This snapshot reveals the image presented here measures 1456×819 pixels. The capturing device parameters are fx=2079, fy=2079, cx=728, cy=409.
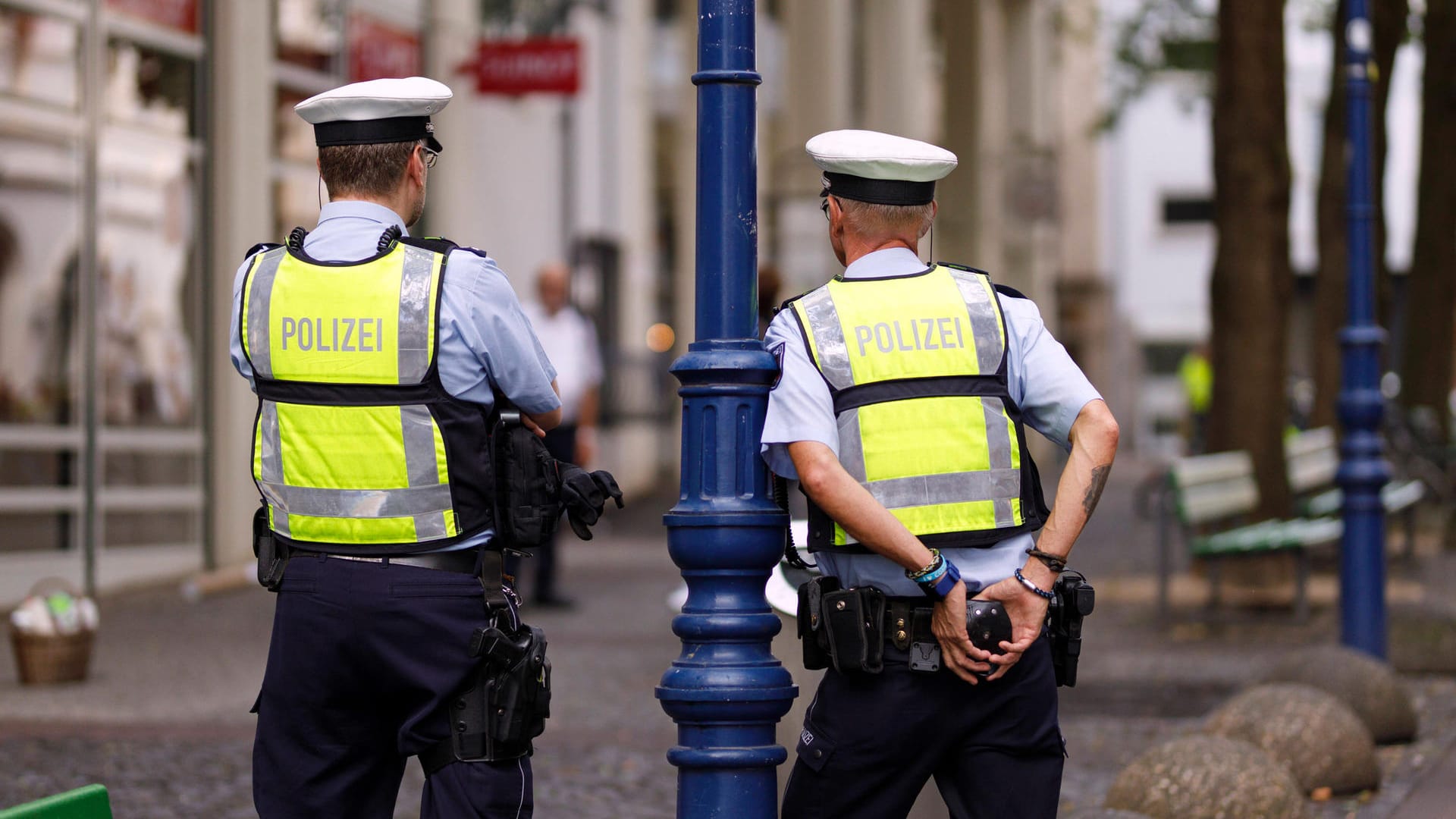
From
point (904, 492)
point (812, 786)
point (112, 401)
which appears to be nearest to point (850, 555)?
point (904, 492)

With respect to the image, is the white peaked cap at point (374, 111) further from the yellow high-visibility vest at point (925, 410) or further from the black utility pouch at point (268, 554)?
the yellow high-visibility vest at point (925, 410)

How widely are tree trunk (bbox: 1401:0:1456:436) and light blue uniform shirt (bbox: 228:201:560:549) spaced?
→ 15.3 metres

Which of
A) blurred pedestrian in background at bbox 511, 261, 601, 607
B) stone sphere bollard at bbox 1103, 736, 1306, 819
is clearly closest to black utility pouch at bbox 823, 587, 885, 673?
stone sphere bollard at bbox 1103, 736, 1306, 819

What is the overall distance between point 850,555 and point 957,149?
2917 cm

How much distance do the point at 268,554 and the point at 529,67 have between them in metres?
13.4

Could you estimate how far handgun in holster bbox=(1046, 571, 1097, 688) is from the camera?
3775 mm

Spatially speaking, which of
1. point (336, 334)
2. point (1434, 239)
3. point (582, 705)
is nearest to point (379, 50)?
point (582, 705)

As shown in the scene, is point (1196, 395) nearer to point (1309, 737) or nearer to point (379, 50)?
point (379, 50)

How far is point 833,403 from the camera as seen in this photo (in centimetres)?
373

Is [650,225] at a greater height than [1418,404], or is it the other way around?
[650,225]

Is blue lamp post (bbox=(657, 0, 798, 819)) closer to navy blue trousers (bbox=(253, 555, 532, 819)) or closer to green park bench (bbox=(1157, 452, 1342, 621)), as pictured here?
navy blue trousers (bbox=(253, 555, 532, 819))

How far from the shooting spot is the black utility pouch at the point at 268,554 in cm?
374

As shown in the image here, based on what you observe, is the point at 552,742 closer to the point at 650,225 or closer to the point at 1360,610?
the point at 1360,610

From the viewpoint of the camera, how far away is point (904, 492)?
12.1ft
